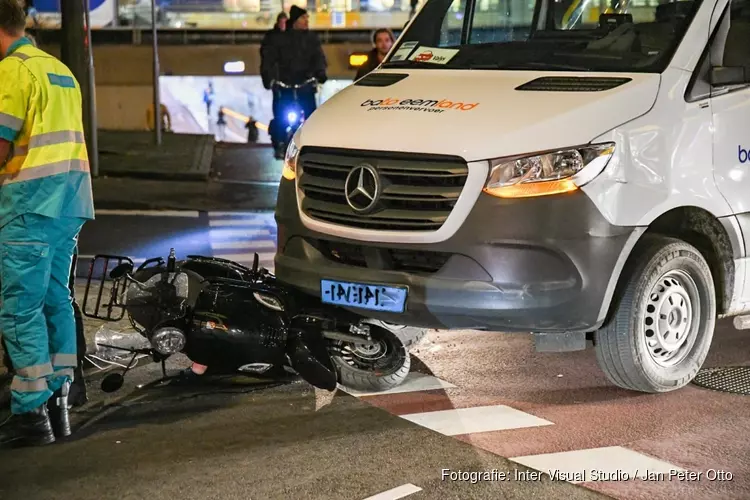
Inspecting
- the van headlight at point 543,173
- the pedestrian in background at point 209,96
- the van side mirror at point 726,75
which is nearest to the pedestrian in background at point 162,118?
the pedestrian in background at point 209,96

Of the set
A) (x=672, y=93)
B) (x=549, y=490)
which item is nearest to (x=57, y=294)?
(x=549, y=490)

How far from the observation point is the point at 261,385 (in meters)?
5.76

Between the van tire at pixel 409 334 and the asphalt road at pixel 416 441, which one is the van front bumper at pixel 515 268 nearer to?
the asphalt road at pixel 416 441

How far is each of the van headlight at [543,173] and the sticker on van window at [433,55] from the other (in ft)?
4.83

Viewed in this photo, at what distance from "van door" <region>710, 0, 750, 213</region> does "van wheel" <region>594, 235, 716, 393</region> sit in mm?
402

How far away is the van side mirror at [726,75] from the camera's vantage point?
5602 mm

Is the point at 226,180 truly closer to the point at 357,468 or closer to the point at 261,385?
the point at 261,385

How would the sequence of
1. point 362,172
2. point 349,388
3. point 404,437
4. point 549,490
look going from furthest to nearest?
point 349,388
point 362,172
point 404,437
point 549,490

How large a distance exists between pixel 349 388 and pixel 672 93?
2.21m

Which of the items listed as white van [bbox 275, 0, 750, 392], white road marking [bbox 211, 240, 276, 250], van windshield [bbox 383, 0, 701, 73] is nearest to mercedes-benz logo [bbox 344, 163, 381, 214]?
white van [bbox 275, 0, 750, 392]

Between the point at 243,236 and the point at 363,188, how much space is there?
537cm

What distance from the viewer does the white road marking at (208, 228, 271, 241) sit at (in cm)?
1053

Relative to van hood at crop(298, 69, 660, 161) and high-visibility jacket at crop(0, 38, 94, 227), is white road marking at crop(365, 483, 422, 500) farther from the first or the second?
high-visibility jacket at crop(0, 38, 94, 227)

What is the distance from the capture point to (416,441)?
194 inches
